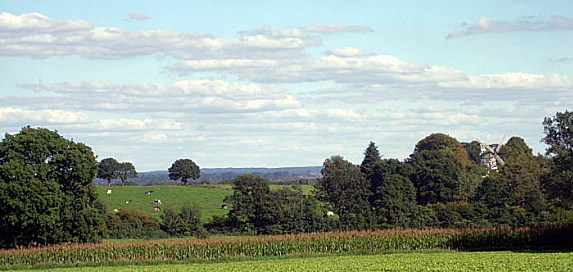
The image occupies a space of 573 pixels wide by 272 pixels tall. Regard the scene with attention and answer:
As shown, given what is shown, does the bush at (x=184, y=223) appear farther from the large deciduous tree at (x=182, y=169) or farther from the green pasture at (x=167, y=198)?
the large deciduous tree at (x=182, y=169)

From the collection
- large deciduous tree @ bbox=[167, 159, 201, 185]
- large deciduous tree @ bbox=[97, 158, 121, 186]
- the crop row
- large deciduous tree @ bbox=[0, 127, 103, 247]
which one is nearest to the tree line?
large deciduous tree @ bbox=[0, 127, 103, 247]

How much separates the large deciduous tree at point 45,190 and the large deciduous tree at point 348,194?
3225cm

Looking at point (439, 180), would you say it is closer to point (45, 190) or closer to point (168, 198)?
point (168, 198)

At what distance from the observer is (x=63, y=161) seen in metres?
66.4

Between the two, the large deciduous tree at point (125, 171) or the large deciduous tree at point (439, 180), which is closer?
the large deciduous tree at point (439, 180)

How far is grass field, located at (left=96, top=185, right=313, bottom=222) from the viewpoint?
102 m

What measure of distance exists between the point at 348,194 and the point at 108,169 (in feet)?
187

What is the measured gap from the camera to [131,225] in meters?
87.9

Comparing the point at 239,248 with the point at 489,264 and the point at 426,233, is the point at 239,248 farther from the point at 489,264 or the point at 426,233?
the point at 489,264

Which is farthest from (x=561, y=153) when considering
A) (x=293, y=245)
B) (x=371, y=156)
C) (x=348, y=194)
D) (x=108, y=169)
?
(x=108, y=169)

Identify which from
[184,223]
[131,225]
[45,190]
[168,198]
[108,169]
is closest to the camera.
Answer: [45,190]

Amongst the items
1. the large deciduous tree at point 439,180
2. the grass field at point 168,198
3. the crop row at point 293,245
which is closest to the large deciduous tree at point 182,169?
the grass field at point 168,198

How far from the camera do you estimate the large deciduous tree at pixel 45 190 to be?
6253 centimetres

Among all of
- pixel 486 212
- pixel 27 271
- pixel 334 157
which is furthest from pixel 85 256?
pixel 334 157
